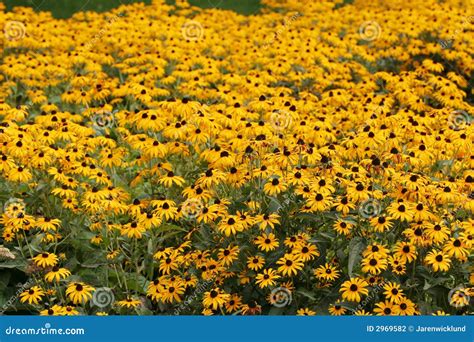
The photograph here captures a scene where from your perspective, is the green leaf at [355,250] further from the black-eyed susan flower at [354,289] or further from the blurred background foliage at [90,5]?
the blurred background foliage at [90,5]

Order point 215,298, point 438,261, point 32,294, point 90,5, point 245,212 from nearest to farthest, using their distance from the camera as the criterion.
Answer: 1. point 438,261
2. point 215,298
3. point 32,294
4. point 245,212
5. point 90,5

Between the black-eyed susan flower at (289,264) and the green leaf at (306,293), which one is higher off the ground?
the black-eyed susan flower at (289,264)

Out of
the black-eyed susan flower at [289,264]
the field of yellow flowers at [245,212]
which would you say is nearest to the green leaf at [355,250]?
the field of yellow flowers at [245,212]

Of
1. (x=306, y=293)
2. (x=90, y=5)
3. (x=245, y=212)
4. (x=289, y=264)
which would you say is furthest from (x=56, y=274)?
(x=90, y=5)

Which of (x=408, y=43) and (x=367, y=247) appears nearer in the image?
(x=367, y=247)

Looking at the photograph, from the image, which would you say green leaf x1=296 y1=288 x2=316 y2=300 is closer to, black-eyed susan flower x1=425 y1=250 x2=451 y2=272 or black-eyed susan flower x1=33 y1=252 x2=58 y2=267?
black-eyed susan flower x1=425 y1=250 x2=451 y2=272

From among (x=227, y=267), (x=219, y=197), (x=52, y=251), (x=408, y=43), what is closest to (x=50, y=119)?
(x=52, y=251)

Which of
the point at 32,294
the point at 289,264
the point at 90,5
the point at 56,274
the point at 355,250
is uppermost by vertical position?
the point at 90,5

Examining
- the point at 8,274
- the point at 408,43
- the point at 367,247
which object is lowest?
the point at 8,274

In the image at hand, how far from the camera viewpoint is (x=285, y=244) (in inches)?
214

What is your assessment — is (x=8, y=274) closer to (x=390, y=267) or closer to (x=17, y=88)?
(x=390, y=267)

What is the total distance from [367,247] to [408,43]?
755cm

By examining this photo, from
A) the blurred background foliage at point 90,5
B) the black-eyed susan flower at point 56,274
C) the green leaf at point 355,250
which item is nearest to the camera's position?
the green leaf at point 355,250

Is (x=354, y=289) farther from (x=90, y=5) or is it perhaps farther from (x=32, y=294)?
(x=90, y=5)
